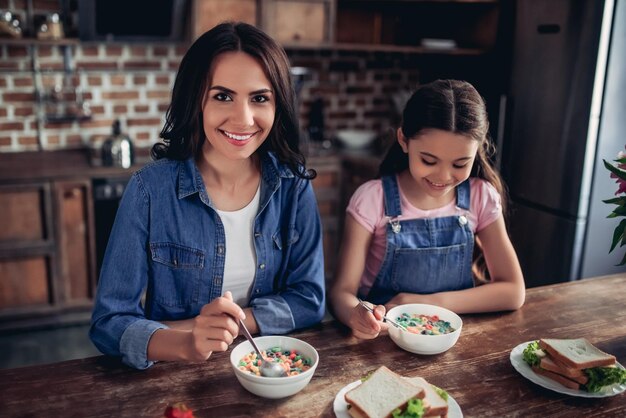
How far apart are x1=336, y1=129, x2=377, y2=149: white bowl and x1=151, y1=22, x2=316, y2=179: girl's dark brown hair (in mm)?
2297

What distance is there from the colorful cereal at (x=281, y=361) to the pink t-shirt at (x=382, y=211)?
557 mm

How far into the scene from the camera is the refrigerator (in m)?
2.76

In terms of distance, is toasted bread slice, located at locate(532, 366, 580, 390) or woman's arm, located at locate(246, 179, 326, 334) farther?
woman's arm, located at locate(246, 179, 326, 334)

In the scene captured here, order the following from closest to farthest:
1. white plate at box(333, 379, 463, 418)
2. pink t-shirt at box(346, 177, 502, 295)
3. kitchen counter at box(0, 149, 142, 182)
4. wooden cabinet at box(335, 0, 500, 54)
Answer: white plate at box(333, 379, 463, 418)
pink t-shirt at box(346, 177, 502, 295)
kitchen counter at box(0, 149, 142, 182)
wooden cabinet at box(335, 0, 500, 54)

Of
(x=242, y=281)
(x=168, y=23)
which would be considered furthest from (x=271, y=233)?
(x=168, y=23)

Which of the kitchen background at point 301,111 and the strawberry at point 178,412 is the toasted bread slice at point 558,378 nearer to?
the strawberry at point 178,412

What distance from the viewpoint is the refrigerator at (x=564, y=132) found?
9.04 ft

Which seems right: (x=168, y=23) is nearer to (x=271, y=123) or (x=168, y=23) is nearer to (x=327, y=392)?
(x=271, y=123)

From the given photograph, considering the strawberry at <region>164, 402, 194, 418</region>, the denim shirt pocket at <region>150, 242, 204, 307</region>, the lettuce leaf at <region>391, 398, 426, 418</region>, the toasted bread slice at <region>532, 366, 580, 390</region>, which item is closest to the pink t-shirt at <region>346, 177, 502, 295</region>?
the denim shirt pocket at <region>150, 242, 204, 307</region>

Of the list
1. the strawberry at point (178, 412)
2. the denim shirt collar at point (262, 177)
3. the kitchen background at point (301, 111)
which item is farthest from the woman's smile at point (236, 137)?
the kitchen background at point (301, 111)

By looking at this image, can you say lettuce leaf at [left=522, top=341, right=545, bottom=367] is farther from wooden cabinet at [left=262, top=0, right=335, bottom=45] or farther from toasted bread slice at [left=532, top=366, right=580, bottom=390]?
wooden cabinet at [left=262, top=0, right=335, bottom=45]

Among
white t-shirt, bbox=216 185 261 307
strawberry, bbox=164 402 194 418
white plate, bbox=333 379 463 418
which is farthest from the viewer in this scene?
white t-shirt, bbox=216 185 261 307

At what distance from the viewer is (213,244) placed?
150 cm

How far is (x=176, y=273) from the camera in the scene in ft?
4.85
